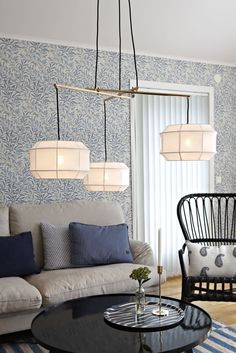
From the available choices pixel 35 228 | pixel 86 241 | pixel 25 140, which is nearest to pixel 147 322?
pixel 86 241

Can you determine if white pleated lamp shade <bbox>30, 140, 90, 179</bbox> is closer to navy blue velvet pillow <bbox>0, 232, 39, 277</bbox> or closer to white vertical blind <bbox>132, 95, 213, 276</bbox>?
navy blue velvet pillow <bbox>0, 232, 39, 277</bbox>

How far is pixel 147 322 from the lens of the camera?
8.05 feet

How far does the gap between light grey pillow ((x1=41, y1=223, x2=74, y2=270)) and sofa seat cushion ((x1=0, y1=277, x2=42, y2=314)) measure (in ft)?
1.75

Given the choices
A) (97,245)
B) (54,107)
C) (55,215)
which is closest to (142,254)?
(97,245)

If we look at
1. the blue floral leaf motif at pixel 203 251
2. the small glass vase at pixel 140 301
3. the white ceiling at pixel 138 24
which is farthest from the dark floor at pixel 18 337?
the white ceiling at pixel 138 24

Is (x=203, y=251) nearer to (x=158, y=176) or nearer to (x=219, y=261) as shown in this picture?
(x=219, y=261)

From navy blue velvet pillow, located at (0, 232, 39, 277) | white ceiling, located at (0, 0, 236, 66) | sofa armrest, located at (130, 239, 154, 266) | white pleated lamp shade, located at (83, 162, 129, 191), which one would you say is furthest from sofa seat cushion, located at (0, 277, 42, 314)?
white ceiling, located at (0, 0, 236, 66)

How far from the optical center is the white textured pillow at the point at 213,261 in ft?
11.9

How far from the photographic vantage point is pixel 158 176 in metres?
5.16

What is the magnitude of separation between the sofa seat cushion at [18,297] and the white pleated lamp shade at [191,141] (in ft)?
4.86

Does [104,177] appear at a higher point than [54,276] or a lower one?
higher

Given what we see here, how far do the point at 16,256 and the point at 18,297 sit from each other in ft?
1.54

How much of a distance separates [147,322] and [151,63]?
3.30 meters

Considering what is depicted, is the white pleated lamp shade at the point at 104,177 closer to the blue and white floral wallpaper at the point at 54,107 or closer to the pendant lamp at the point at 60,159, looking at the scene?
the pendant lamp at the point at 60,159
